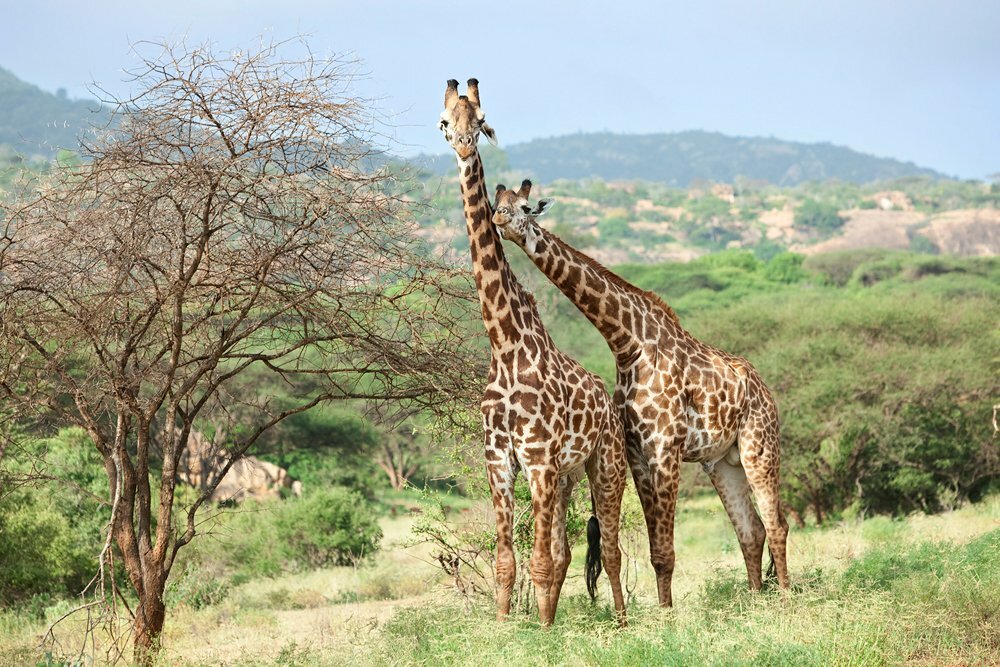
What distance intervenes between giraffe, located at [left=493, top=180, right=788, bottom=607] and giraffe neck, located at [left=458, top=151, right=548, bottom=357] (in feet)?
0.78

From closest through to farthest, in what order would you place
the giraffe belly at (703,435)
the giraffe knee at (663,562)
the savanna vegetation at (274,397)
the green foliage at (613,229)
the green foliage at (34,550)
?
1. the savanna vegetation at (274,397)
2. the giraffe knee at (663,562)
3. the giraffe belly at (703,435)
4. the green foliage at (34,550)
5. the green foliage at (613,229)

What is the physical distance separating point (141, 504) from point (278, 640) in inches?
111

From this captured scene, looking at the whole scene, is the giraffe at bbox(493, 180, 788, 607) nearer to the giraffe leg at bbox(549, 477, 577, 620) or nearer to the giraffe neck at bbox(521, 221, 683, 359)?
the giraffe neck at bbox(521, 221, 683, 359)

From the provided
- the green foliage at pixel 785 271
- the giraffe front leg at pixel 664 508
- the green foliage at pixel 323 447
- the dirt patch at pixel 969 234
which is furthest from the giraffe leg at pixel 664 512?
the dirt patch at pixel 969 234

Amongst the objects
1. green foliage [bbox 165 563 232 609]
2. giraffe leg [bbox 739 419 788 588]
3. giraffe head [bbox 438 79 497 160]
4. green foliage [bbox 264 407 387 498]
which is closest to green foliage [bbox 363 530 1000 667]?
giraffe leg [bbox 739 419 788 588]

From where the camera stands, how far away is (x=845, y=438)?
23.0 m

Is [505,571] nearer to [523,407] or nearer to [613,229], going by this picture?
[523,407]

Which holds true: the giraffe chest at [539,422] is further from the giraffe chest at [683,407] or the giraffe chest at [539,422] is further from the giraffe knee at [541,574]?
the giraffe chest at [683,407]

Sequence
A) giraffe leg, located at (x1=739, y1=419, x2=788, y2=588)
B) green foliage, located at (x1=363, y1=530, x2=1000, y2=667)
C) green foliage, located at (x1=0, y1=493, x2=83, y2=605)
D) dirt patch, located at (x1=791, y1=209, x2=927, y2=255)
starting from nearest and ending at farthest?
1. green foliage, located at (x1=363, y1=530, x2=1000, y2=667)
2. giraffe leg, located at (x1=739, y1=419, x2=788, y2=588)
3. green foliage, located at (x1=0, y1=493, x2=83, y2=605)
4. dirt patch, located at (x1=791, y1=209, x2=927, y2=255)

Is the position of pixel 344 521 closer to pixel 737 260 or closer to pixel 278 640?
pixel 278 640

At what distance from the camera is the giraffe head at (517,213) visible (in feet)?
27.1

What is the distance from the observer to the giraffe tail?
889cm

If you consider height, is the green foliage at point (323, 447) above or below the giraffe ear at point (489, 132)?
below

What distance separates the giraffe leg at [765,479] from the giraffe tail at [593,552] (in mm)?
1313
